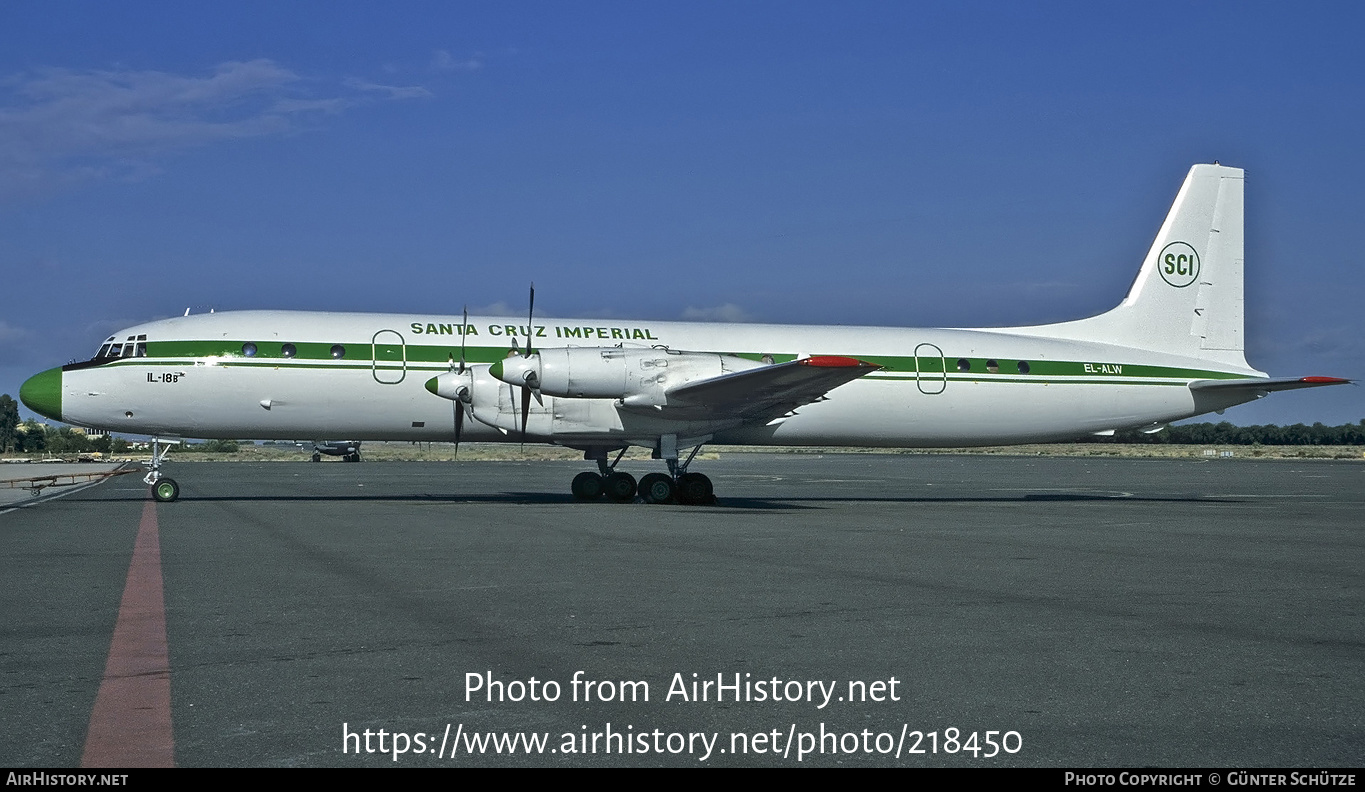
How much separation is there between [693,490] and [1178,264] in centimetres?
1410

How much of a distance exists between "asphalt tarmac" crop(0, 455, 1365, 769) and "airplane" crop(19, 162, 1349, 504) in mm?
5925

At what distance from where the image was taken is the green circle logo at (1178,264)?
29.4m

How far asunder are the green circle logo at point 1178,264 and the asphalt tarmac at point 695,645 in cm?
1247

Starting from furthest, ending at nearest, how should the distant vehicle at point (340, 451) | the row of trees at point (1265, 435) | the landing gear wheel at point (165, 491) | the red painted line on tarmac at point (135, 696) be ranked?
the row of trees at point (1265, 435) < the distant vehicle at point (340, 451) < the landing gear wheel at point (165, 491) < the red painted line on tarmac at point (135, 696)

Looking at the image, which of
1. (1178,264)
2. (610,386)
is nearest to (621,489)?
(610,386)

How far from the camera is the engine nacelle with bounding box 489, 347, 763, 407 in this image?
22.9 m

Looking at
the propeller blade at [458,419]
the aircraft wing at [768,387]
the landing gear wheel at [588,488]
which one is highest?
the aircraft wing at [768,387]

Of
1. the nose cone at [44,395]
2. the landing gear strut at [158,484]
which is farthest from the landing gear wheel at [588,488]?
the nose cone at [44,395]

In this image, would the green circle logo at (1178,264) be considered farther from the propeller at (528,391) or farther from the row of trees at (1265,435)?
the row of trees at (1265,435)

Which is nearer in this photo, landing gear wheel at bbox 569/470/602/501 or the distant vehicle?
landing gear wheel at bbox 569/470/602/501

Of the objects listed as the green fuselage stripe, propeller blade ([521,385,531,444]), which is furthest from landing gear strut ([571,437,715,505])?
the green fuselage stripe

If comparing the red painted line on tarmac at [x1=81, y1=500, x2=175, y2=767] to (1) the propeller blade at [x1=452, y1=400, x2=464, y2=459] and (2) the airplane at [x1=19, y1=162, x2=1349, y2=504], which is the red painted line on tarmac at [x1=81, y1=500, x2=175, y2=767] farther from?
(2) the airplane at [x1=19, y1=162, x2=1349, y2=504]

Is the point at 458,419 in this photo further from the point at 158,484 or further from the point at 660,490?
the point at 158,484

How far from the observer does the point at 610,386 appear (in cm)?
2344
